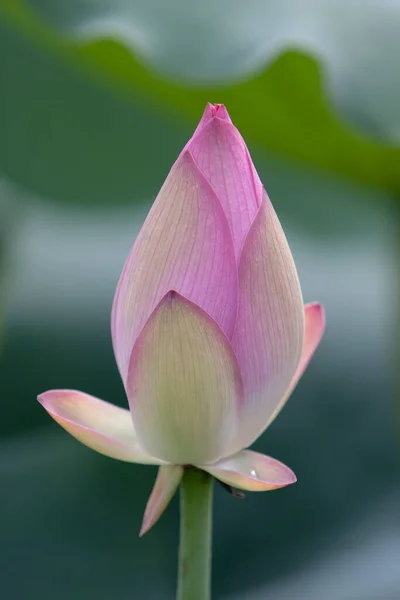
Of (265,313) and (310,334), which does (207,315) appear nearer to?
(265,313)

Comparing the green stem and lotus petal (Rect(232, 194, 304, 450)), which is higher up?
lotus petal (Rect(232, 194, 304, 450))

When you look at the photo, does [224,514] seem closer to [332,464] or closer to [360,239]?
[332,464]

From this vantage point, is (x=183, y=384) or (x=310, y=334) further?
(x=310, y=334)

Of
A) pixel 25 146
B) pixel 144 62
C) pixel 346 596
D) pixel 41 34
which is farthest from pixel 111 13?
pixel 346 596

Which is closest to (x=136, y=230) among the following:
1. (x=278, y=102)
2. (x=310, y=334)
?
(x=278, y=102)

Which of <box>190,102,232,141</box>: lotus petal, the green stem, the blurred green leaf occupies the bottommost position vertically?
the green stem

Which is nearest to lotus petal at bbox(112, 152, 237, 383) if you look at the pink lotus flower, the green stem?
the pink lotus flower

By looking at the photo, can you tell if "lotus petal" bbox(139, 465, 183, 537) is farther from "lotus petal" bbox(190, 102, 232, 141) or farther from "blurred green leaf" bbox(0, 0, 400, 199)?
"blurred green leaf" bbox(0, 0, 400, 199)
